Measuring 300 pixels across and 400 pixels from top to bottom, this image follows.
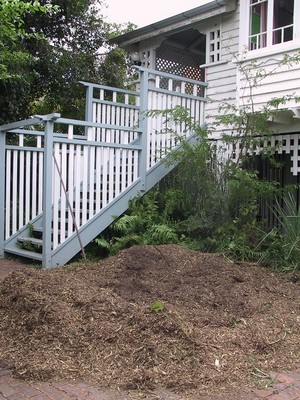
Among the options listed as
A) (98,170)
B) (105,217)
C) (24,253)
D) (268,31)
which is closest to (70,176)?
(98,170)

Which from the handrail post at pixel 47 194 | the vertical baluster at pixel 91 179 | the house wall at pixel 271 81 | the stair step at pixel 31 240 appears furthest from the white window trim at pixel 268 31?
the stair step at pixel 31 240

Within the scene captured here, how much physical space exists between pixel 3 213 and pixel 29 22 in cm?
647

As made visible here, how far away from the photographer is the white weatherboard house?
677 centimetres

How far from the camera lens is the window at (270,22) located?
7.48m

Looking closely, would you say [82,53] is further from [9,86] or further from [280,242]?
[280,242]

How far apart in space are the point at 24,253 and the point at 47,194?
123cm

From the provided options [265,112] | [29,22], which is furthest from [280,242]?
[29,22]

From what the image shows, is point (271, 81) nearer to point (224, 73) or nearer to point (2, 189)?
point (224, 73)

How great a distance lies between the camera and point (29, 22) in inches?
460

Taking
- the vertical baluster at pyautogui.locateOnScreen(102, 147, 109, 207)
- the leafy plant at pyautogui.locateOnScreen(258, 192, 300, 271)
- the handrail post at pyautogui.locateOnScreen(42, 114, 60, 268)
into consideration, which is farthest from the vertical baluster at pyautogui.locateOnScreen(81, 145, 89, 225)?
the leafy plant at pyautogui.locateOnScreen(258, 192, 300, 271)

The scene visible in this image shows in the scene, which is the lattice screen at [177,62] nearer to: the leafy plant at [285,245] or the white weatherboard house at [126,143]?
the white weatherboard house at [126,143]

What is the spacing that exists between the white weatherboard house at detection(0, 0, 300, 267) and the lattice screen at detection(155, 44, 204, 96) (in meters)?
1.53

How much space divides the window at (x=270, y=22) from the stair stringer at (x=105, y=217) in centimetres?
278

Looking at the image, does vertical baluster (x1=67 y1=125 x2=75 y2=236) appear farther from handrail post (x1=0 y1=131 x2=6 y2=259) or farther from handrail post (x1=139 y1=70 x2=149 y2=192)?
handrail post (x1=0 y1=131 x2=6 y2=259)
